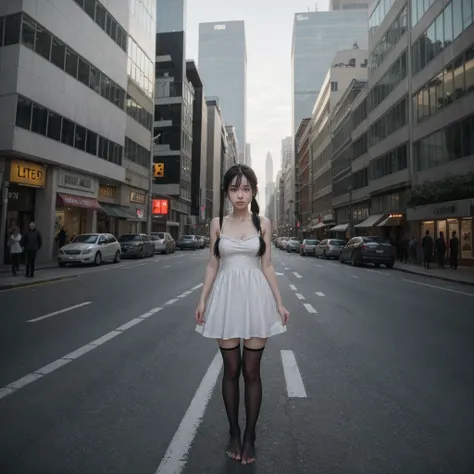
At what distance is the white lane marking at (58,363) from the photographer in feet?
13.0

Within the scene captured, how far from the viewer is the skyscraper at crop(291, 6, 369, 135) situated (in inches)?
6471

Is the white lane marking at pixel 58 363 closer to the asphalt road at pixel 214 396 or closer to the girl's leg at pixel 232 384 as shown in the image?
the asphalt road at pixel 214 396

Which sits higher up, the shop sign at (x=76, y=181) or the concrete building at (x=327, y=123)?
the concrete building at (x=327, y=123)

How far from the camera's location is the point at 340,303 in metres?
9.75

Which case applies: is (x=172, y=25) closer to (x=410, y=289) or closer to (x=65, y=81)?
(x=65, y=81)

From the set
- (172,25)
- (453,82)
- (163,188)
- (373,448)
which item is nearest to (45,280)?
(373,448)

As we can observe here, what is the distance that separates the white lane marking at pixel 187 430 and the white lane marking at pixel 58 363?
177cm

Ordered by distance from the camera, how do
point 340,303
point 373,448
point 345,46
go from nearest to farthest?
1. point 373,448
2. point 340,303
3. point 345,46

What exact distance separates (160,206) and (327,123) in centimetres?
3246

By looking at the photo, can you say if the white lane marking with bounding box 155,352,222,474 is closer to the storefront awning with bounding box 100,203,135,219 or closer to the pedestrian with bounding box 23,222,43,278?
the pedestrian with bounding box 23,222,43,278

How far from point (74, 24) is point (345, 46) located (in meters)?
166

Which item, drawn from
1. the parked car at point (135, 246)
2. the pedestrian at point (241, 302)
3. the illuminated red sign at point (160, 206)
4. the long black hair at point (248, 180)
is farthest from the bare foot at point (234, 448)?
the illuminated red sign at point (160, 206)

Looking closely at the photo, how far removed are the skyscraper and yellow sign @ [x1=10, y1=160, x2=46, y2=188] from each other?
151 m

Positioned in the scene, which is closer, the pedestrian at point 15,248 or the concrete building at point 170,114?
the pedestrian at point 15,248
